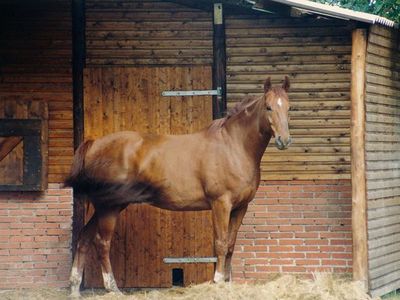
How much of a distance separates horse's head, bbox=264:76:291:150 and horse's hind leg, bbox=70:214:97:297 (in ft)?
7.84

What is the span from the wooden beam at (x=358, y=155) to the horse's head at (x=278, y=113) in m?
1.01

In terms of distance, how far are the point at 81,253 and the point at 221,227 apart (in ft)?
5.59

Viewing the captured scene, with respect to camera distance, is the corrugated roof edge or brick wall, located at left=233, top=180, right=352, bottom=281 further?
brick wall, located at left=233, top=180, right=352, bottom=281

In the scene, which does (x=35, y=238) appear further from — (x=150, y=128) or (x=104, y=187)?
(x=150, y=128)

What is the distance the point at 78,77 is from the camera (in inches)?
349

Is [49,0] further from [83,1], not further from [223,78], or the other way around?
[223,78]

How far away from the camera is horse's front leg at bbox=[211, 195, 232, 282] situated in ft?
25.0

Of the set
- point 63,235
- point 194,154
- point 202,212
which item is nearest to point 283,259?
point 202,212

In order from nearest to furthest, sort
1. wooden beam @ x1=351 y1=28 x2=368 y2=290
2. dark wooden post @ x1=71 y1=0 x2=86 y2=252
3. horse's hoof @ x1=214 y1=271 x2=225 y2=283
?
horse's hoof @ x1=214 y1=271 x2=225 y2=283 → wooden beam @ x1=351 y1=28 x2=368 y2=290 → dark wooden post @ x1=71 y1=0 x2=86 y2=252

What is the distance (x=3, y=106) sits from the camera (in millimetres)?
8680

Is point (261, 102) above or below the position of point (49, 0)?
below

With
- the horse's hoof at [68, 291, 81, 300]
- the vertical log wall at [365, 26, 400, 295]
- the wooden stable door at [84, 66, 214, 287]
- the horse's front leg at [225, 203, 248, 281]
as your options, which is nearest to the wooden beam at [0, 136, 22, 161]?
the wooden stable door at [84, 66, 214, 287]

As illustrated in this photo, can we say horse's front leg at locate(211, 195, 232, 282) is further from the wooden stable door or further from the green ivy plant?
the green ivy plant

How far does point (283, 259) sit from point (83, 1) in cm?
412
